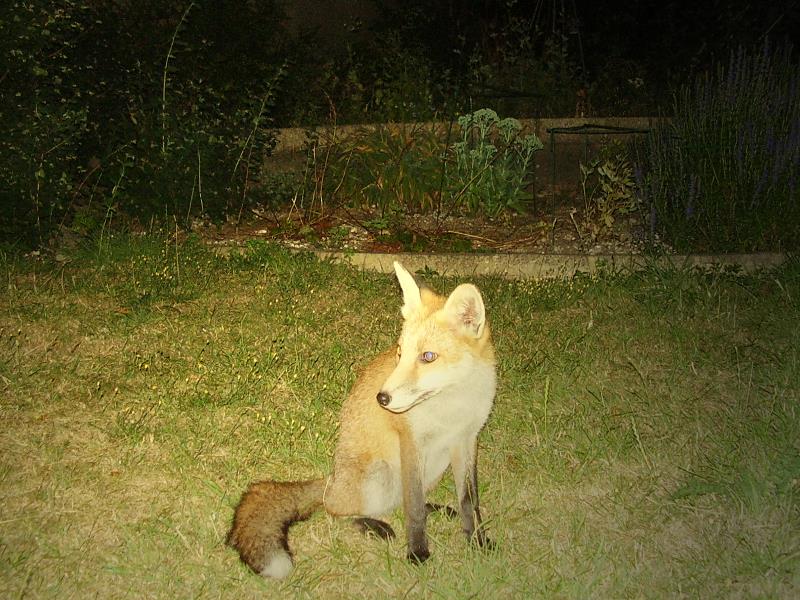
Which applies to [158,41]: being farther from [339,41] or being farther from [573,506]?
[573,506]

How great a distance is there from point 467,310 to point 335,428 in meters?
1.29

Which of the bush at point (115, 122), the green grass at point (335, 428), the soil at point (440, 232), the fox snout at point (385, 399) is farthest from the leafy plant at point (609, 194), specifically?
the fox snout at point (385, 399)

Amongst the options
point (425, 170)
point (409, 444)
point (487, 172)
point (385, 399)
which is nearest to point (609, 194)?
point (487, 172)

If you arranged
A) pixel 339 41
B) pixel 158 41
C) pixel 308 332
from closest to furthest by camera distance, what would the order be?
pixel 308 332, pixel 158 41, pixel 339 41

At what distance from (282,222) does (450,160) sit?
181 centimetres

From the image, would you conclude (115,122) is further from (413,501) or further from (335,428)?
(413,501)

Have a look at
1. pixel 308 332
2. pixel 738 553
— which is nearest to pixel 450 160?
pixel 308 332

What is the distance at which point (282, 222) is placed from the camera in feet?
24.9

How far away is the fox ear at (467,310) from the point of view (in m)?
3.14

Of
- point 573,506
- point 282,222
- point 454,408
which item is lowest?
point 282,222

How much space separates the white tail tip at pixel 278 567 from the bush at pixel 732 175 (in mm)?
4917

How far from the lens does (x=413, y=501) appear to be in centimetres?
320

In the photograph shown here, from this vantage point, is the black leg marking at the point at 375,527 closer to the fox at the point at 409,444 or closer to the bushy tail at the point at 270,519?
the fox at the point at 409,444

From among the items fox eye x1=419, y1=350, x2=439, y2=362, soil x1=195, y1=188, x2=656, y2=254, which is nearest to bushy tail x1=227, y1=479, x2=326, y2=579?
fox eye x1=419, y1=350, x2=439, y2=362
